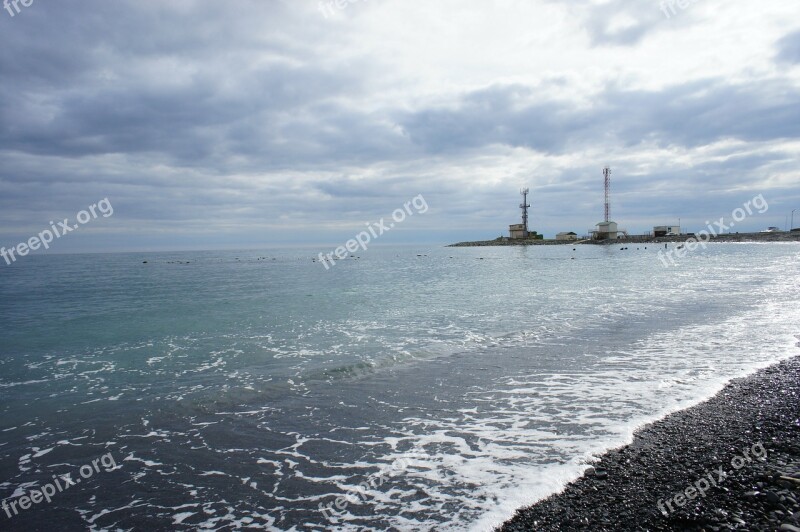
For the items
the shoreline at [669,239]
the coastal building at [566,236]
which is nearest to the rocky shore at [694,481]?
the shoreline at [669,239]

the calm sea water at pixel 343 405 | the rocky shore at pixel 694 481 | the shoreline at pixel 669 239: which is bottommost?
the calm sea water at pixel 343 405

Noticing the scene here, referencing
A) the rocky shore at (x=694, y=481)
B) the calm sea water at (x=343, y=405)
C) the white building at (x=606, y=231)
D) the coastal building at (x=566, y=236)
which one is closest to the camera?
the rocky shore at (x=694, y=481)

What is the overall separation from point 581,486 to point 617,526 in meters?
1.03

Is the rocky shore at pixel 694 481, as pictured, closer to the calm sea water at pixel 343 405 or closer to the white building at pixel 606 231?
the calm sea water at pixel 343 405

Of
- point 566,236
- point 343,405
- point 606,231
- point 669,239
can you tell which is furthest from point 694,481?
point 566,236

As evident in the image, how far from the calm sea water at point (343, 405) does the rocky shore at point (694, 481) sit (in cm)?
48

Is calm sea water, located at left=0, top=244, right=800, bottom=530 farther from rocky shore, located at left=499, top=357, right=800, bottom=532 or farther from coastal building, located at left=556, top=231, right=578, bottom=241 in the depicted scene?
coastal building, located at left=556, top=231, right=578, bottom=241

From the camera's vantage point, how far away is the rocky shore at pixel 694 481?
→ 17.8 ft

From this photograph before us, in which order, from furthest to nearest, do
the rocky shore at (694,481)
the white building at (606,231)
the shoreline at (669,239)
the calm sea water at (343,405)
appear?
1. the white building at (606,231)
2. the shoreline at (669,239)
3. the calm sea water at (343,405)
4. the rocky shore at (694,481)

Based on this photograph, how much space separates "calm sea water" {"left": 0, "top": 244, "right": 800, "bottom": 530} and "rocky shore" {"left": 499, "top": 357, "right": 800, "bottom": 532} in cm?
48

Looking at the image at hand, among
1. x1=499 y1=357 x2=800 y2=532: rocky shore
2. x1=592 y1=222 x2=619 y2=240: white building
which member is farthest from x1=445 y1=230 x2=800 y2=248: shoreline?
x1=499 y1=357 x2=800 y2=532: rocky shore

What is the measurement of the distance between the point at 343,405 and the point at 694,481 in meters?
7.51

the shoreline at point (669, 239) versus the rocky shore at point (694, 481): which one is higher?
the shoreline at point (669, 239)

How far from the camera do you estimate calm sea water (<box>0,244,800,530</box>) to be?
6715 mm
